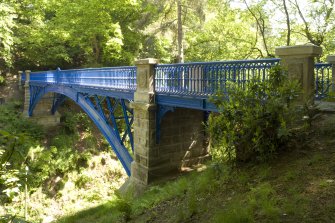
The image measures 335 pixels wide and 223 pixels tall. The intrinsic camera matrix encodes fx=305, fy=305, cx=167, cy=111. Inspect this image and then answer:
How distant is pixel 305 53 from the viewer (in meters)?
5.05

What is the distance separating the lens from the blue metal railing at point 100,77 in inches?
381

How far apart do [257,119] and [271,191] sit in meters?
1.07

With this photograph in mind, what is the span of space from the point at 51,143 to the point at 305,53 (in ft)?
51.1

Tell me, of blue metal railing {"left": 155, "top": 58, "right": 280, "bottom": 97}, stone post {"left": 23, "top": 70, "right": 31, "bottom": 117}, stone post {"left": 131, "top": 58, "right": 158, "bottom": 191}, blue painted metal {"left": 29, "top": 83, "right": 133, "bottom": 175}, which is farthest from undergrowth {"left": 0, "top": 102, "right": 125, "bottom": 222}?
blue metal railing {"left": 155, "top": 58, "right": 280, "bottom": 97}

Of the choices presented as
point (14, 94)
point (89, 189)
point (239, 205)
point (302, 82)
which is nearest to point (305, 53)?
point (302, 82)

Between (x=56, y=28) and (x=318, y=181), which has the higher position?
(x=56, y=28)

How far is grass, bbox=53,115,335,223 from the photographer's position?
3.28 metres

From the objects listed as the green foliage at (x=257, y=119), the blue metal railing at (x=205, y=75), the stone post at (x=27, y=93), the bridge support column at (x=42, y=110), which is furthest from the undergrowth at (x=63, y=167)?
the green foliage at (x=257, y=119)

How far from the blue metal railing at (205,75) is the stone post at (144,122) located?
0.82 feet

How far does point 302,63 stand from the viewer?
5.16 m

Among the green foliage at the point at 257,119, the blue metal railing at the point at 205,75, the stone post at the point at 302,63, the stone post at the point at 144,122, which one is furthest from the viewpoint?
the stone post at the point at 144,122

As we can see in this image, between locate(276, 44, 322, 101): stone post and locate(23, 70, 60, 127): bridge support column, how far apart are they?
17102 mm

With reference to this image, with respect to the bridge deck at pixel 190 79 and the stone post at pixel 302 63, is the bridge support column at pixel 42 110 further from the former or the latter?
the stone post at pixel 302 63

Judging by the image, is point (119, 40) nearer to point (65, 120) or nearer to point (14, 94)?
point (65, 120)
